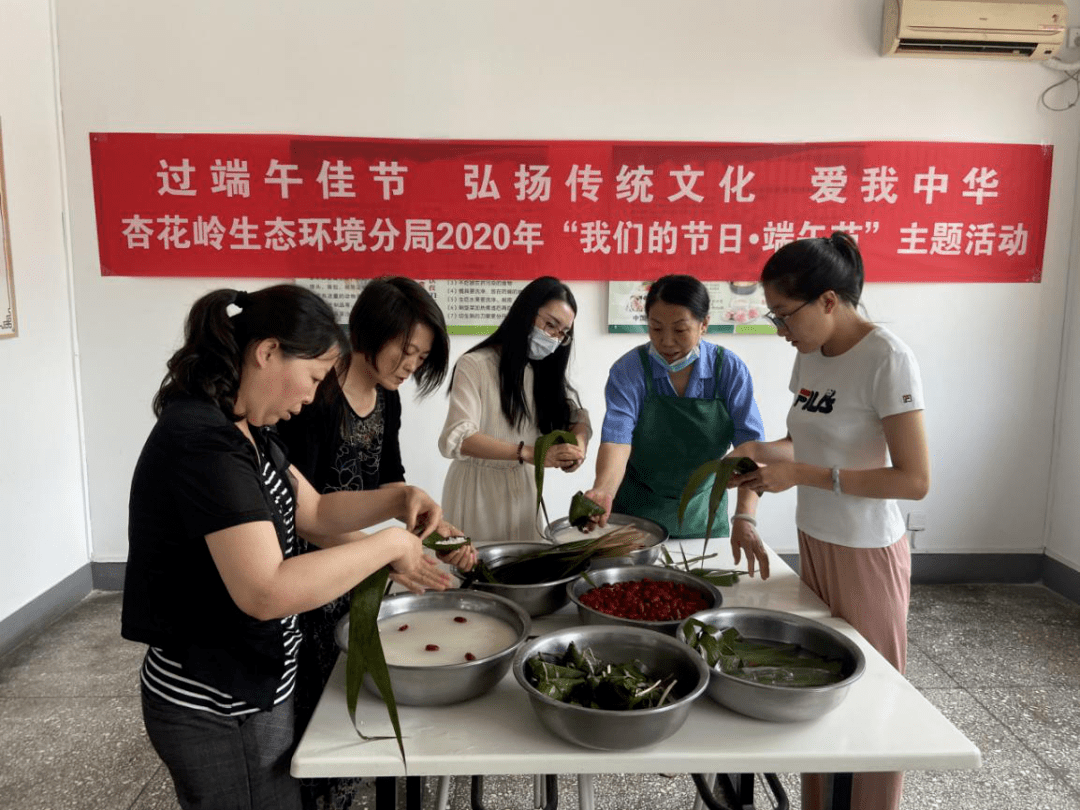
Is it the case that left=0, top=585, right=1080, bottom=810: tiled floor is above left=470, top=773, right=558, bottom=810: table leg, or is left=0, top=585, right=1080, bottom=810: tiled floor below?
below

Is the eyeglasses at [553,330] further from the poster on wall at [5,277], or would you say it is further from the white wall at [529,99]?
the poster on wall at [5,277]

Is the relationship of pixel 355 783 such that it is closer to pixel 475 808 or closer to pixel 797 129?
pixel 475 808

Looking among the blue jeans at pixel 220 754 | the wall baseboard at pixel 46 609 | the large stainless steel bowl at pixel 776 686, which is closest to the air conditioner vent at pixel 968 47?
the large stainless steel bowl at pixel 776 686

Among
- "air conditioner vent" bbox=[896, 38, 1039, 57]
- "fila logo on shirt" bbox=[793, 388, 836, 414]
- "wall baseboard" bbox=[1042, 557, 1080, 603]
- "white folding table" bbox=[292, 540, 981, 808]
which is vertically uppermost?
"air conditioner vent" bbox=[896, 38, 1039, 57]

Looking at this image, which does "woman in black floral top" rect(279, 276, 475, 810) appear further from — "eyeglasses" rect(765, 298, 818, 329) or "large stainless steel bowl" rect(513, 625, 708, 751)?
"eyeglasses" rect(765, 298, 818, 329)

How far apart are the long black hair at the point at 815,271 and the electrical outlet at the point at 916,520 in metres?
2.65

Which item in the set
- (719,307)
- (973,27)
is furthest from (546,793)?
(973,27)

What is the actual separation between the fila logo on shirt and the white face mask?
77cm

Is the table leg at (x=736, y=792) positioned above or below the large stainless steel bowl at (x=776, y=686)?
below

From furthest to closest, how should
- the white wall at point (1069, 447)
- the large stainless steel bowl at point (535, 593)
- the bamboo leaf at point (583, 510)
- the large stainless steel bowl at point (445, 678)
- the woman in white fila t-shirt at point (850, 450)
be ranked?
the white wall at point (1069, 447) → the bamboo leaf at point (583, 510) → the woman in white fila t-shirt at point (850, 450) → the large stainless steel bowl at point (535, 593) → the large stainless steel bowl at point (445, 678)

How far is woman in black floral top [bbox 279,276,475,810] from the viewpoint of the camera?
6.16 ft

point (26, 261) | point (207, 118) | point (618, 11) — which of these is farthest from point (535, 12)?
point (26, 261)

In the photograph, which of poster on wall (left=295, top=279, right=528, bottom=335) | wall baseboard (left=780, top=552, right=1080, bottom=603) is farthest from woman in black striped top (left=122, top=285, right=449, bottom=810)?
wall baseboard (left=780, top=552, right=1080, bottom=603)

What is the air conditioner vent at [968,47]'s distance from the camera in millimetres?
3656
